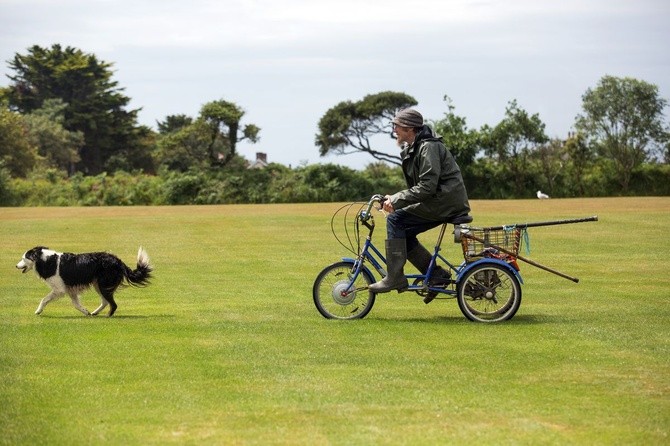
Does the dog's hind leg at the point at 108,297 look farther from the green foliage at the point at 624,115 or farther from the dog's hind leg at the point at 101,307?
the green foliage at the point at 624,115

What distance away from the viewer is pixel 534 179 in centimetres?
6588

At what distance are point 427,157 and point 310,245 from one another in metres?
15.4

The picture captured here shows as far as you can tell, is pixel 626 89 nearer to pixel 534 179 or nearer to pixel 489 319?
pixel 534 179

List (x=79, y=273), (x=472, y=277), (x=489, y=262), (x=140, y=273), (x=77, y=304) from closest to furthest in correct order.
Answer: (x=489, y=262) → (x=472, y=277) → (x=79, y=273) → (x=77, y=304) → (x=140, y=273)

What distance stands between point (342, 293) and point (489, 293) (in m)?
1.71

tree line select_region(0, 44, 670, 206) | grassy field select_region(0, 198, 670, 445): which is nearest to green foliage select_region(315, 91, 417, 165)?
tree line select_region(0, 44, 670, 206)

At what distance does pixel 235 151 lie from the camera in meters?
76.6

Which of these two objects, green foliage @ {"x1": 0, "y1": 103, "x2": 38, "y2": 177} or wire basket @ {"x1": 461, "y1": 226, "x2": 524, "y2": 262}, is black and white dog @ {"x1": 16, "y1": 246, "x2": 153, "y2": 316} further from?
green foliage @ {"x1": 0, "y1": 103, "x2": 38, "y2": 177}

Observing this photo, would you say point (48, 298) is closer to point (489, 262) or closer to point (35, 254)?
point (35, 254)

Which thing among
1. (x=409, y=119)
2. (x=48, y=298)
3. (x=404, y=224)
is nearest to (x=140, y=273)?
(x=48, y=298)

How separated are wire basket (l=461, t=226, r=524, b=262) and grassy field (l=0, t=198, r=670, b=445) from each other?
0.81m

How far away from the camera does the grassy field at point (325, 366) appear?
860cm

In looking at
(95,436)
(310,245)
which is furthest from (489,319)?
(310,245)

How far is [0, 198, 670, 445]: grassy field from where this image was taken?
860 cm
